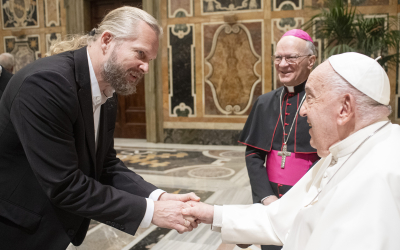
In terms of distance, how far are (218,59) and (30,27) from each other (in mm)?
4840

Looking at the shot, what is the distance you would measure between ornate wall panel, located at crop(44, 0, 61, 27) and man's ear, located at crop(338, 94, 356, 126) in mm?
8654

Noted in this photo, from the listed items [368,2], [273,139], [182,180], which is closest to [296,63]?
[273,139]

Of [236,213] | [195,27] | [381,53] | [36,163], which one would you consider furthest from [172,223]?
[195,27]

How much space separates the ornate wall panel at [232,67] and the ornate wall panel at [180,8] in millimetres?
489

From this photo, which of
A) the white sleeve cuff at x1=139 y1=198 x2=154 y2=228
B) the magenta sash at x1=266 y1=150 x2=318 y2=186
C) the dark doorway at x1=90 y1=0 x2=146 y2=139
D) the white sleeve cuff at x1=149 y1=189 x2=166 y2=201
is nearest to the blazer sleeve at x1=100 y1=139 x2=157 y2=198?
the white sleeve cuff at x1=149 y1=189 x2=166 y2=201

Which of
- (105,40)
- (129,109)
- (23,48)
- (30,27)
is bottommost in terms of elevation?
(129,109)

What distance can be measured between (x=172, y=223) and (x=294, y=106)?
109 centimetres

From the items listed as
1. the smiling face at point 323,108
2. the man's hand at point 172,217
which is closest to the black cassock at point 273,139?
the man's hand at point 172,217

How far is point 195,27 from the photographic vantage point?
7574mm

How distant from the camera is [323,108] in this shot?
1440 millimetres

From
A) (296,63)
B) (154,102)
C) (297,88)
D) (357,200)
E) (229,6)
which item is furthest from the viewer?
(154,102)

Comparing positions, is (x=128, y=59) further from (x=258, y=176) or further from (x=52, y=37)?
(x=52, y=37)

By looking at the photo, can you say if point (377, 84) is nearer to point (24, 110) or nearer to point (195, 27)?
point (24, 110)

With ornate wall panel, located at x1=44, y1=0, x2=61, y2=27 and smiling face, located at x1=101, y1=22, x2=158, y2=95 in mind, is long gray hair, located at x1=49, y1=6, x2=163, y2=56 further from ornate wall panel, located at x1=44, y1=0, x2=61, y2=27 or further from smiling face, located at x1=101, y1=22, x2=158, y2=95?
ornate wall panel, located at x1=44, y1=0, x2=61, y2=27
